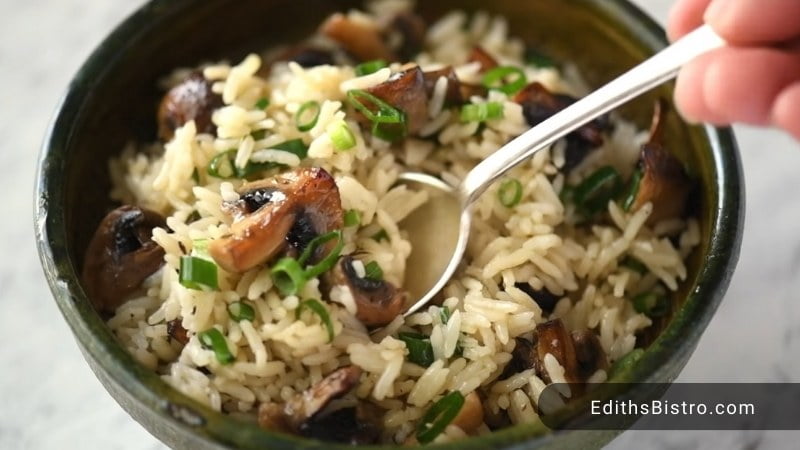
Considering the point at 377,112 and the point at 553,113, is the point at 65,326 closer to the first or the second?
the point at 377,112

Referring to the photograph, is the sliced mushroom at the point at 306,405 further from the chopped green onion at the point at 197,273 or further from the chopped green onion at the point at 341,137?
the chopped green onion at the point at 341,137

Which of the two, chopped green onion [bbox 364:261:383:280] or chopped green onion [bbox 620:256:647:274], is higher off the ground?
chopped green onion [bbox 364:261:383:280]

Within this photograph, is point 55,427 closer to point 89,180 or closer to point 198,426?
point 89,180

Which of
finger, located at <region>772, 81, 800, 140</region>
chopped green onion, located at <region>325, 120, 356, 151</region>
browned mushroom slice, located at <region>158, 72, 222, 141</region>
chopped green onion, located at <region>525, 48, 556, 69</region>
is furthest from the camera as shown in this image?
chopped green onion, located at <region>525, 48, 556, 69</region>

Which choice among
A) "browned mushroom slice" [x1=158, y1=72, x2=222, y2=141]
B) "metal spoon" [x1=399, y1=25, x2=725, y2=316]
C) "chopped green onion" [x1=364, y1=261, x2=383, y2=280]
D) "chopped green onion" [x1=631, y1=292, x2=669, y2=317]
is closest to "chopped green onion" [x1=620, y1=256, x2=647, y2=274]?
"chopped green onion" [x1=631, y1=292, x2=669, y2=317]

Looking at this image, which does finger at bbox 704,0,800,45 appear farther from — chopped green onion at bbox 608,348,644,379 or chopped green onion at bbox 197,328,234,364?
chopped green onion at bbox 197,328,234,364

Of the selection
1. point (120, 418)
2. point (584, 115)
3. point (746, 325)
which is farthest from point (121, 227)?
point (746, 325)

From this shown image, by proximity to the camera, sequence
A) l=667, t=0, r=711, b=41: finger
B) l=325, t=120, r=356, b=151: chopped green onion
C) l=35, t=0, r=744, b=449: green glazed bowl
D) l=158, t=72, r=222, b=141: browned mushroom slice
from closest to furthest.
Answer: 1. l=35, t=0, r=744, b=449: green glazed bowl
2. l=667, t=0, r=711, b=41: finger
3. l=325, t=120, r=356, b=151: chopped green onion
4. l=158, t=72, r=222, b=141: browned mushroom slice
